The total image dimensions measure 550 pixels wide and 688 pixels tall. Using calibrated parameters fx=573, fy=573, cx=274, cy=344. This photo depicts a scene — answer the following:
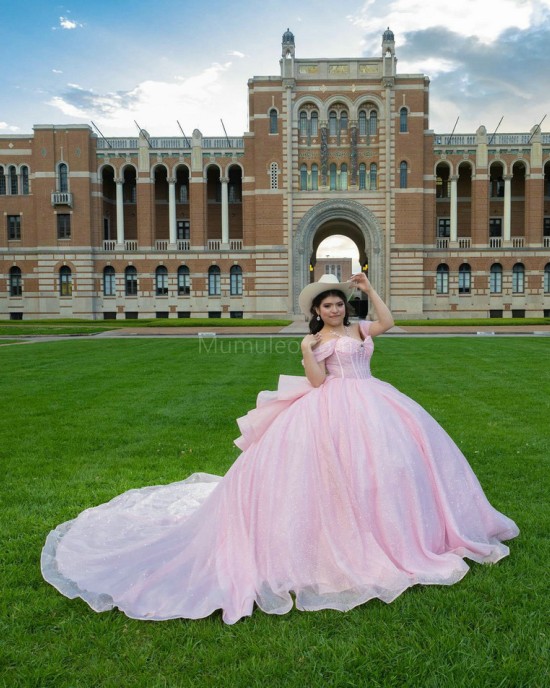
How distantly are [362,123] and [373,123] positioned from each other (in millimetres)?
833

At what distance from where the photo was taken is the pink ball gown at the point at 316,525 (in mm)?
3852

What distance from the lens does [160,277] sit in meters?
46.6

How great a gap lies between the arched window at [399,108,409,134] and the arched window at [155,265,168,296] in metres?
21.3

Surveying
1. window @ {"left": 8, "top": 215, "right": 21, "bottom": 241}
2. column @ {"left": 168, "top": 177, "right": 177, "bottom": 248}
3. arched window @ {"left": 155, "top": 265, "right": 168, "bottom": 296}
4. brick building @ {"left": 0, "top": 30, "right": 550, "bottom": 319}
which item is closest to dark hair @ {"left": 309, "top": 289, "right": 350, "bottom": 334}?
brick building @ {"left": 0, "top": 30, "right": 550, "bottom": 319}

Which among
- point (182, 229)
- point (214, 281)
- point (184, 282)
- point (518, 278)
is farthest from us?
point (182, 229)

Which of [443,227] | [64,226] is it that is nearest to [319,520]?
[64,226]

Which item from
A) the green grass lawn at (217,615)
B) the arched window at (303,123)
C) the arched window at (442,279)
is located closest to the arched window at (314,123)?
the arched window at (303,123)

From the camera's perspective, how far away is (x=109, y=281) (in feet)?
153

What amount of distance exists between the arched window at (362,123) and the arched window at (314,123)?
330cm

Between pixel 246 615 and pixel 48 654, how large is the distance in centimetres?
117

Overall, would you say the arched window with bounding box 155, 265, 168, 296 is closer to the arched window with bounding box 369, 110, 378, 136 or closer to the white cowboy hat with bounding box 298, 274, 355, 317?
the arched window with bounding box 369, 110, 378, 136

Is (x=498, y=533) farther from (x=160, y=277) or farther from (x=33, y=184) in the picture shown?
(x=33, y=184)

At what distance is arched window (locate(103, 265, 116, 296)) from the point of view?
46531 mm

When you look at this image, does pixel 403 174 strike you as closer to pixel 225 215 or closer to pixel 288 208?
pixel 288 208
